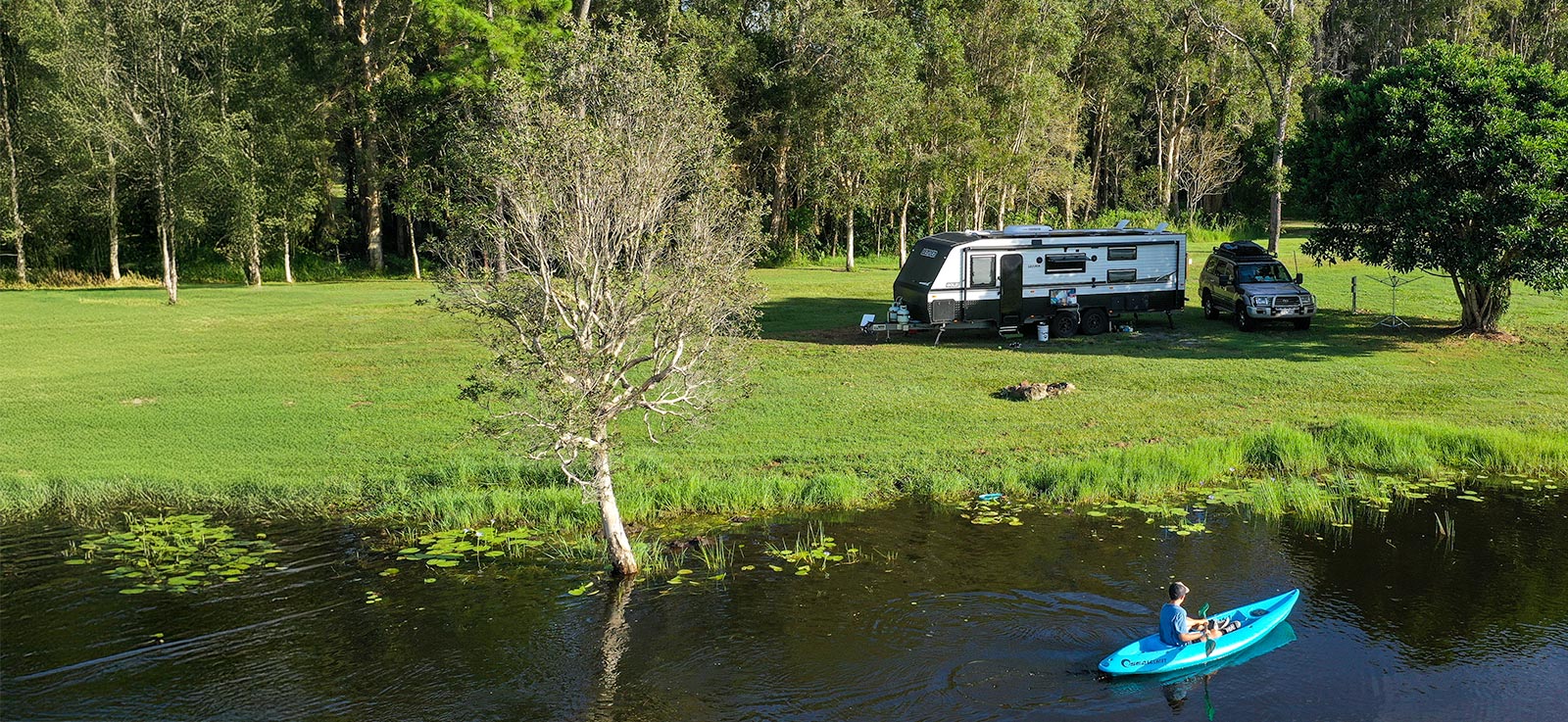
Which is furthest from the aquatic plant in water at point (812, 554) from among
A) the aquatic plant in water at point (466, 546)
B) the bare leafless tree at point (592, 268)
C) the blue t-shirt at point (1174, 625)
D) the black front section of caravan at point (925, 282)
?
the black front section of caravan at point (925, 282)

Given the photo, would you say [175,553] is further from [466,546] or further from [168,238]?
[168,238]

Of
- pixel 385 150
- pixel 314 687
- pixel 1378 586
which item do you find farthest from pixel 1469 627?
pixel 385 150

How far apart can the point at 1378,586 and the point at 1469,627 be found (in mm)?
1412

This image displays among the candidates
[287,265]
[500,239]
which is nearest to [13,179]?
[287,265]

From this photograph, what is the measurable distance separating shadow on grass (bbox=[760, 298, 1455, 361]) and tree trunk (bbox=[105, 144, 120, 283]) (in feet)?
99.7

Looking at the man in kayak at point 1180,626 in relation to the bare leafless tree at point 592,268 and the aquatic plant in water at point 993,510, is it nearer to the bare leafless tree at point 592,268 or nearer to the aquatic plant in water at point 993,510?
the aquatic plant in water at point 993,510

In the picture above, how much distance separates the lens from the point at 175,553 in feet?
52.5

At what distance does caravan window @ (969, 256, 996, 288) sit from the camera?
31688 mm

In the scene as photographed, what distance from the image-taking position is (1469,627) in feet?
43.3

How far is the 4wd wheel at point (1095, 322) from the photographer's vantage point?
32688 mm

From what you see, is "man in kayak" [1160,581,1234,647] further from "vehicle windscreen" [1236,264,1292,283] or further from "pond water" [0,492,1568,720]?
"vehicle windscreen" [1236,264,1292,283]

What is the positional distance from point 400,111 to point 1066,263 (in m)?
34.2

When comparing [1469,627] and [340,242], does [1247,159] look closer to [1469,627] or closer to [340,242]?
[340,242]

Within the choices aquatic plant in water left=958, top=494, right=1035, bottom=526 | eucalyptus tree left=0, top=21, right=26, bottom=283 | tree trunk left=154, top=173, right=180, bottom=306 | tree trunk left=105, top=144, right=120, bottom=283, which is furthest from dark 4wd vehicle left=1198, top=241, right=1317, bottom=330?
eucalyptus tree left=0, top=21, right=26, bottom=283
